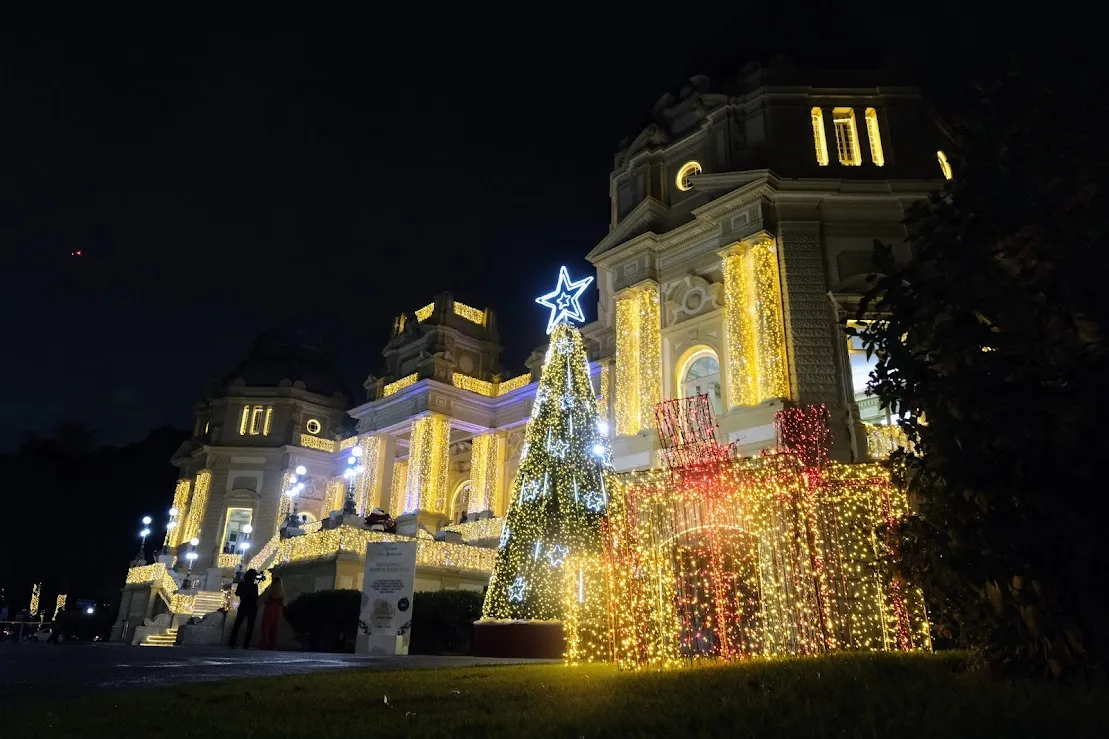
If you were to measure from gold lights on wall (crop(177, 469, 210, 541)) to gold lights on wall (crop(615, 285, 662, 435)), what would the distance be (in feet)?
107

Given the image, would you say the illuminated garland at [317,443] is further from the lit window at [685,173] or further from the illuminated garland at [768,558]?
the illuminated garland at [768,558]

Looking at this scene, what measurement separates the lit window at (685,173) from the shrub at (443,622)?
1403 cm

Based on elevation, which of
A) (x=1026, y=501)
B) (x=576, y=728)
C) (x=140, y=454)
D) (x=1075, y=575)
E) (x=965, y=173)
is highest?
(x=140, y=454)

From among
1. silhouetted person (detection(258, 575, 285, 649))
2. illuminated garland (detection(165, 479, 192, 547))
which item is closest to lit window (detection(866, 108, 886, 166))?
silhouetted person (detection(258, 575, 285, 649))

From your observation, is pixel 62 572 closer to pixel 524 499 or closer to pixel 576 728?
pixel 524 499

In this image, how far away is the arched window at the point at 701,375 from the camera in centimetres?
2061

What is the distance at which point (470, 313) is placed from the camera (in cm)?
3884

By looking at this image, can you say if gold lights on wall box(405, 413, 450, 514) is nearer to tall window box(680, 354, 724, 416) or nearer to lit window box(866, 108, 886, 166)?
tall window box(680, 354, 724, 416)

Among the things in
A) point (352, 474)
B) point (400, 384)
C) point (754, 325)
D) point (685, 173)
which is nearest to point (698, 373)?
point (754, 325)

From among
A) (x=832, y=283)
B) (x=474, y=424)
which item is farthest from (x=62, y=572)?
(x=832, y=283)

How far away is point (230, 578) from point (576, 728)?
3796 centimetres

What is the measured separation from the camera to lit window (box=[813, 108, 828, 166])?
21341 millimetres

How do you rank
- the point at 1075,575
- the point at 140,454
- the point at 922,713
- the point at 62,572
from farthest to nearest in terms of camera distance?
1. the point at 140,454
2. the point at 62,572
3. the point at 1075,575
4. the point at 922,713

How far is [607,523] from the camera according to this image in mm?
13336
